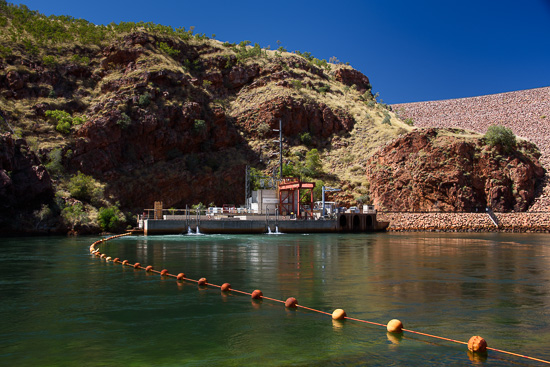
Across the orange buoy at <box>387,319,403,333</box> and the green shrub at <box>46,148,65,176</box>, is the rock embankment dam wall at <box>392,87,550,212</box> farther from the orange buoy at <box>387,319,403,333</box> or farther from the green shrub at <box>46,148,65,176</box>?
the orange buoy at <box>387,319,403,333</box>

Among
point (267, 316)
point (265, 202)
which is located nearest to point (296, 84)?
point (265, 202)

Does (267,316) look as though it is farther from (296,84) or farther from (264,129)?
(296,84)

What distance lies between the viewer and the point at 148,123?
80188mm

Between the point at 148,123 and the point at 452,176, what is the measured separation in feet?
154

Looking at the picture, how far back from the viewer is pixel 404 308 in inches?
480

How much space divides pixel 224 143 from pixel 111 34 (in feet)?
106

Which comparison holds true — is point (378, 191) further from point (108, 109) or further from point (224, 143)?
point (108, 109)

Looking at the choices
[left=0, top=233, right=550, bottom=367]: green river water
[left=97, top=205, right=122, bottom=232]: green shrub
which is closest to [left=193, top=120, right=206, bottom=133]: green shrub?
[left=97, top=205, right=122, bottom=232]: green shrub

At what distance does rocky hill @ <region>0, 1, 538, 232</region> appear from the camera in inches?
2613

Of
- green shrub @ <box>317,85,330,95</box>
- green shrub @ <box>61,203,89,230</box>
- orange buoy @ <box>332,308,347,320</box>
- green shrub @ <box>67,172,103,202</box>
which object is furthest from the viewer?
green shrub @ <box>317,85,330,95</box>

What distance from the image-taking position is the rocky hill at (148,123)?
6638 centimetres

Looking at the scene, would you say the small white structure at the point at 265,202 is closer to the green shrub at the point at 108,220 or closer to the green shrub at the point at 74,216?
the green shrub at the point at 108,220

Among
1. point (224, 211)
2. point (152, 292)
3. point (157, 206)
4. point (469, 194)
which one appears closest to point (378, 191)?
point (469, 194)

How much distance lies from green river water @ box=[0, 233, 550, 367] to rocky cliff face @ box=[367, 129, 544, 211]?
177 ft
